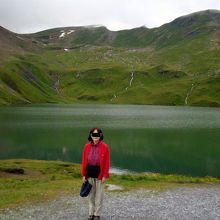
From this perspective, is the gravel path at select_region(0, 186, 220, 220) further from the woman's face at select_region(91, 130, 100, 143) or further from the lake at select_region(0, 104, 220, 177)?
the lake at select_region(0, 104, 220, 177)

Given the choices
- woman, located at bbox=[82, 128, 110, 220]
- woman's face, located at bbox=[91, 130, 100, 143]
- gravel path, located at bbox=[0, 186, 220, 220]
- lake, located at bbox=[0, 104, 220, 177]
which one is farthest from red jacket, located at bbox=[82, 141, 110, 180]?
lake, located at bbox=[0, 104, 220, 177]

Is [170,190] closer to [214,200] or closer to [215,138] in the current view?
[214,200]

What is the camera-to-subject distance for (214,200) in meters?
24.0

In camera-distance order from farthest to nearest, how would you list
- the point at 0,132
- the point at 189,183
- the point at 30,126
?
the point at 30,126
the point at 0,132
the point at 189,183

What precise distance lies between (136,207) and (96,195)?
4.04 metres

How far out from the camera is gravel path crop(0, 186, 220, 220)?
19.5 metres

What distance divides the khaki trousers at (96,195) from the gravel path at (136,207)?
114 cm

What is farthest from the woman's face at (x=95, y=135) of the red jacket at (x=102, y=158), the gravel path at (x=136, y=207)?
the gravel path at (x=136, y=207)

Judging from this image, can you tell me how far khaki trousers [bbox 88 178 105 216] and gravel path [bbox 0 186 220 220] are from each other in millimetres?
1138

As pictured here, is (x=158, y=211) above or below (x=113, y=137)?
above

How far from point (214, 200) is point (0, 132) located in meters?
89.0

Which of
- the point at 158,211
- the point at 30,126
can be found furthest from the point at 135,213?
the point at 30,126

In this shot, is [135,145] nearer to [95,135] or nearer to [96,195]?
[96,195]

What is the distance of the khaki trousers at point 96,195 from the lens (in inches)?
716
